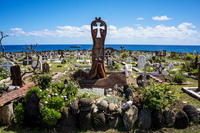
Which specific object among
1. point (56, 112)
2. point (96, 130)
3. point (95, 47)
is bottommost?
point (96, 130)

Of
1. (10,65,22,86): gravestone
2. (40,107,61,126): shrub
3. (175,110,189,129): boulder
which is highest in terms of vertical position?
(10,65,22,86): gravestone

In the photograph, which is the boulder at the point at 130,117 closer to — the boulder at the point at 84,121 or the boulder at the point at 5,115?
the boulder at the point at 84,121

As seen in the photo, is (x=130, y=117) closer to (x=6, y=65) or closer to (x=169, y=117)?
(x=169, y=117)

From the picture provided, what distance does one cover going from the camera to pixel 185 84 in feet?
36.4


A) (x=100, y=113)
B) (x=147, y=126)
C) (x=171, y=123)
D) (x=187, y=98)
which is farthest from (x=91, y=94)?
(x=187, y=98)

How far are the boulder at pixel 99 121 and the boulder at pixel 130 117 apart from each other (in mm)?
762

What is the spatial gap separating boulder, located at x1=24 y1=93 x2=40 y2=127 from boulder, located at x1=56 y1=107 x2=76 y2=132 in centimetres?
→ 82

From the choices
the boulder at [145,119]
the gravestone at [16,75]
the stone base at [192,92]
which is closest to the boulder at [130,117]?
the boulder at [145,119]

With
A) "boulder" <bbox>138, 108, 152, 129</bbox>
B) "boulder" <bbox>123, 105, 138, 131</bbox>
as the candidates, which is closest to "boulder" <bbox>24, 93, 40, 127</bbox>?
"boulder" <bbox>123, 105, 138, 131</bbox>

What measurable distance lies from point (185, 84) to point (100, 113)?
8.68 meters

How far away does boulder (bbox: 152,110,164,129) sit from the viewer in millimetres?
5231

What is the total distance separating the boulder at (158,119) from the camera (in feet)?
17.2

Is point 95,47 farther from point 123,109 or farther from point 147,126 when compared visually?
point 147,126

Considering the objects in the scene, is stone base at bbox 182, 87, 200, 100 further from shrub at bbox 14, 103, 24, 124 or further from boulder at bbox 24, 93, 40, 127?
shrub at bbox 14, 103, 24, 124
